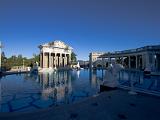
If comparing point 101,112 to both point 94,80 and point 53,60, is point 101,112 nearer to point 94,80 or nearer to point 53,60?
point 94,80

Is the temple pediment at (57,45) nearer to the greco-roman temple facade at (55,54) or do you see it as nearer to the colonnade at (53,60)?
the greco-roman temple facade at (55,54)

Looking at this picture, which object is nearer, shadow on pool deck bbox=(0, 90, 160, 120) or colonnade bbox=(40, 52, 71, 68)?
shadow on pool deck bbox=(0, 90, 160, 120)

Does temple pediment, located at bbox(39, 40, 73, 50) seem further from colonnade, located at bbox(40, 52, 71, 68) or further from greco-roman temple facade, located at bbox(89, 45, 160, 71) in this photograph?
greco-roman temple facade, located at bbox(89, 45, 160, 71)

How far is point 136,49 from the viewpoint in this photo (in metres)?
46.4

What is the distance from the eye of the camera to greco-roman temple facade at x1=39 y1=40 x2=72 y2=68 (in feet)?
189

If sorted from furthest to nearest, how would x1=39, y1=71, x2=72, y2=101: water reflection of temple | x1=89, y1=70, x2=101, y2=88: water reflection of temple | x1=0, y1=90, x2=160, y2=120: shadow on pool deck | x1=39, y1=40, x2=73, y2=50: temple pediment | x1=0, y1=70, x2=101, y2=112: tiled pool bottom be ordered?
1. x1=39, y1=40, x2=73, y2=50: temple pediment
2. x1=89, y1=70, x2=101, y2=88: water reflection of temple
3. x1=39, y1=71, x2=72, y2=101: water reflection of temple
4. x1=0, y1=70, x2=101, y2=112: tiled pool bottom
5. x1=0, y1=90, x2=160, y2=120: shadow on pool deck

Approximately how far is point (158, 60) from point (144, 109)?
4288cm

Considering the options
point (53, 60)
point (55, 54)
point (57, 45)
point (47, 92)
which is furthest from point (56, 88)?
point (53, 60)

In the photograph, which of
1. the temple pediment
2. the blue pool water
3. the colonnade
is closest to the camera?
the blue pool water

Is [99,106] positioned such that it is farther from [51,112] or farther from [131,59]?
[131,59]

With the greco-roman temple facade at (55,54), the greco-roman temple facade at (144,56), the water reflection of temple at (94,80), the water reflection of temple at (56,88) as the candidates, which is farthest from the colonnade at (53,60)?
the water reflection of temple at (56,88)

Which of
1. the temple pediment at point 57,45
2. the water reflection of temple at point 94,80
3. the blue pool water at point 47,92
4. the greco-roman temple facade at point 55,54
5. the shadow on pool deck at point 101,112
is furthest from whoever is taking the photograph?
the temple pediment at point 57,45

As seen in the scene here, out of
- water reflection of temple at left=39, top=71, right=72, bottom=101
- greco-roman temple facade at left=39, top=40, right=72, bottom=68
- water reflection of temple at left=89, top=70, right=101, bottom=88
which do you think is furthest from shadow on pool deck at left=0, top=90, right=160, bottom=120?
greco-roman temple facade at left=39, top=40, right=72, bottom=68

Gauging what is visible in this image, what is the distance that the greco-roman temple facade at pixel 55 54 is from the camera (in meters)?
57.6
